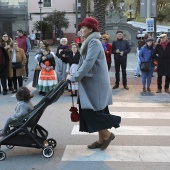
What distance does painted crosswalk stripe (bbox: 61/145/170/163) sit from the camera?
194 inches

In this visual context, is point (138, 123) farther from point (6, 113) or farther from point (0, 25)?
point (0, 25)

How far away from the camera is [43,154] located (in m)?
4.95

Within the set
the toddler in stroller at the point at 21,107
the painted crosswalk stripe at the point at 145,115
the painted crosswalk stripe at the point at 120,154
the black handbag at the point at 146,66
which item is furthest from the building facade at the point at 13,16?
the painted crosswalk stripe at the point at 120,154

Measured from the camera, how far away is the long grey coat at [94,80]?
15.9 ft

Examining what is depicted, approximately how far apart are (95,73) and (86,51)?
345 millimetres

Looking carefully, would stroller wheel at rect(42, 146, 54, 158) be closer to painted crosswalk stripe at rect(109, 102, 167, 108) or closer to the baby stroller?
the baby stroller

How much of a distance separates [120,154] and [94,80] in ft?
3.90

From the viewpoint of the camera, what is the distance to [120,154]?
5.12 meters

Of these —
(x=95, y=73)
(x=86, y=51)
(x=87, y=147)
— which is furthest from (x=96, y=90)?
(x=87, y=147)

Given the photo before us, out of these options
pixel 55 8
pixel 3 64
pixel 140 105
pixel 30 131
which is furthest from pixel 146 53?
pixel 55 8

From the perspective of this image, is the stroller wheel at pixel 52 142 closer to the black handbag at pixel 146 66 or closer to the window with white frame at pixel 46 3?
the black handbag at pixel 146 66

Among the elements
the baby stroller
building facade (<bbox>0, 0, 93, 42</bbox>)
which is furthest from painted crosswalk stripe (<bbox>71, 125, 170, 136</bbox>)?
building facade (<bbox>0, 0, 93, 42</bbox>)

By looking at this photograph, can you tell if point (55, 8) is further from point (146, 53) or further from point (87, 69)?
point (87, 69)

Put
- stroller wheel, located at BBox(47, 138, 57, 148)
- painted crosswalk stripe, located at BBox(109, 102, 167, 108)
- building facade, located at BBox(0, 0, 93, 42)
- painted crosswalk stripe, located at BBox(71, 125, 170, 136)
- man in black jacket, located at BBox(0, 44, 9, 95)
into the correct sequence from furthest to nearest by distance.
Answer: building facade, located at BBox(0, 0, 93, 42) → man in black jacket, located at BBox(0, 44, 9, 95) → painted crosswalk stripe, located at BBox(109, 102, 167, 108) → painted crosswalk stripe, located at BBox(71, 125, 170, 136) → stroller wheel, located at BBox(47, 138, 57, 148)
